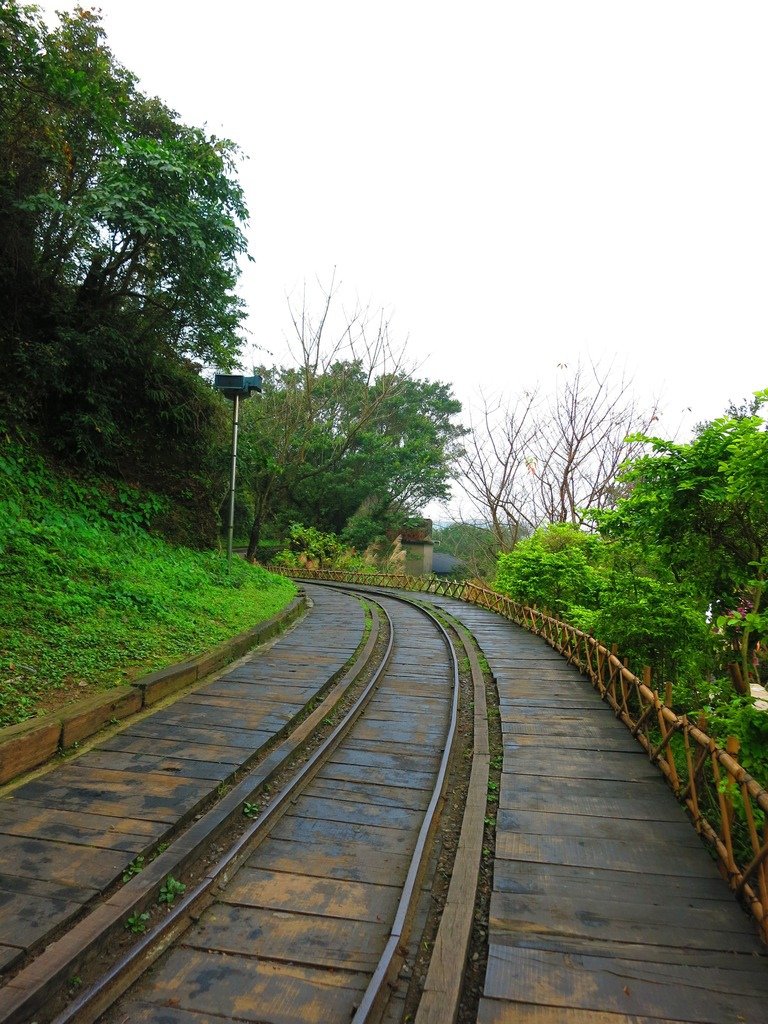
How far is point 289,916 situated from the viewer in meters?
2.96

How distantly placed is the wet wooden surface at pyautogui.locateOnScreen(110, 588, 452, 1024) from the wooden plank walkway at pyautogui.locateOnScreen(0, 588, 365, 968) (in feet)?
2.07

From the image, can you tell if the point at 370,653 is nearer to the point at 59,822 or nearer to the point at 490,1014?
the point at 59,822

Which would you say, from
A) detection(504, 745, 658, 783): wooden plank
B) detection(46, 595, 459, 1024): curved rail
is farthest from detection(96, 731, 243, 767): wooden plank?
detection(504, 745, 658, 783): wooden plank

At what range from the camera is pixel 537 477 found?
67.7 feet

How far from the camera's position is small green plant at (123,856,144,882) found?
3133mm

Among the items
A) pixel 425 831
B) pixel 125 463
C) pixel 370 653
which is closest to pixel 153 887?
pixel 425 831

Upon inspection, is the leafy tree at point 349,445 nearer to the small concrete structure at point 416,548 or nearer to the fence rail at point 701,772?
the small concrete structure at point 416,548

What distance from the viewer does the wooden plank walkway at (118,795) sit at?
2.89 metres

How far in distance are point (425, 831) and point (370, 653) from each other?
542 centimetres

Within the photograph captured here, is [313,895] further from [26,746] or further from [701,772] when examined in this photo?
[701,772]

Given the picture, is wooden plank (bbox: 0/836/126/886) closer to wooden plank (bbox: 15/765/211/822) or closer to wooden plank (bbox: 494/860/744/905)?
wooden plank (bbox: 15/765/211/822)

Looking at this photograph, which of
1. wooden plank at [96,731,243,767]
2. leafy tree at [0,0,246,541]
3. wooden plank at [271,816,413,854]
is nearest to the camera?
wooden plank at [271,816,413,854]

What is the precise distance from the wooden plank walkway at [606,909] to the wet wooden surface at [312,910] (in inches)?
24.8

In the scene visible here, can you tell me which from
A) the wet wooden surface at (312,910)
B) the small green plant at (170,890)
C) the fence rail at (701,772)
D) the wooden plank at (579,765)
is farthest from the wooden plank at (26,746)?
the fence rail at (701,772)
